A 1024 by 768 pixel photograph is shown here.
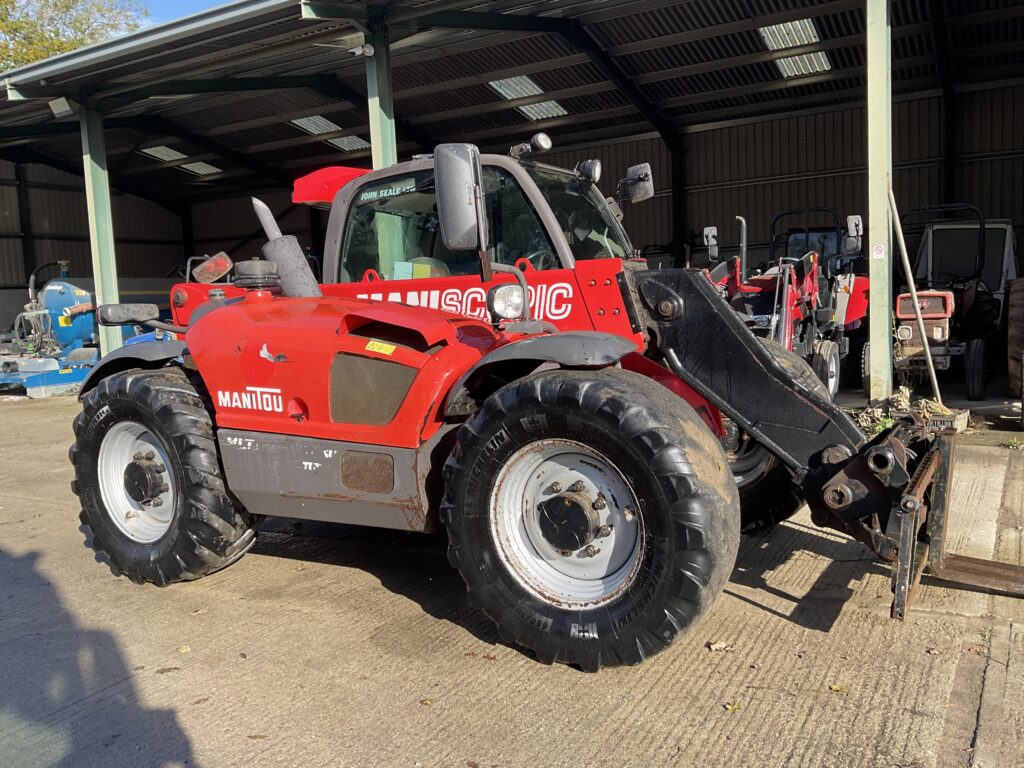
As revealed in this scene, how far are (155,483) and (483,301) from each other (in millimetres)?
1995

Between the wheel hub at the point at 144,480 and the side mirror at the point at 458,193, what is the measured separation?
224cm

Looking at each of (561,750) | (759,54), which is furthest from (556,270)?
(759,54)

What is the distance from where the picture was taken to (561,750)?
2717mm

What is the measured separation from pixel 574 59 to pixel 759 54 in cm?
336

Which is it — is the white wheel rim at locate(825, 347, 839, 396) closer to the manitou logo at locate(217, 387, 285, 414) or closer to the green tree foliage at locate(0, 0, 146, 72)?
the manitou logo at locate(217, 387, 285, 414)

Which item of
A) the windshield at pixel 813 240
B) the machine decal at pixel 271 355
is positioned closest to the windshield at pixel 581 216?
the machine decal at pixel 271 355

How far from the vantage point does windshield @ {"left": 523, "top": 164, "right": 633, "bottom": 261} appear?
437 centimetres

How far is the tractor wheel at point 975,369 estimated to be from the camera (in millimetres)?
9969

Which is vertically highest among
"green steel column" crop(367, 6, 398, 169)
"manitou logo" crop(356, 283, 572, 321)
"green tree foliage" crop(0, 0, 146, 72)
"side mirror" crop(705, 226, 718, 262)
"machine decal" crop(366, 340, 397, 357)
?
"green tree foliage" crop(0, 0, 146, 72)

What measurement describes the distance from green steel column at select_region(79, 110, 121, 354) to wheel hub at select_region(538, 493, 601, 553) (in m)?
14.0

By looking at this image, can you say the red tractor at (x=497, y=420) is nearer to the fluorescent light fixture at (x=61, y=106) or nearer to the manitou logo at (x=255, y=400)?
the manitou logo at (x=255, y=400)

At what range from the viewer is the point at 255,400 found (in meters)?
3.98

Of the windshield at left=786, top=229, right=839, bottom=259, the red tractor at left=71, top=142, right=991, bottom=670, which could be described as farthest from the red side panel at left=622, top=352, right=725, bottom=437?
the windshield at left=786, top=229, right=839, bottom=259

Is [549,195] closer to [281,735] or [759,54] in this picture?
[281,735]
